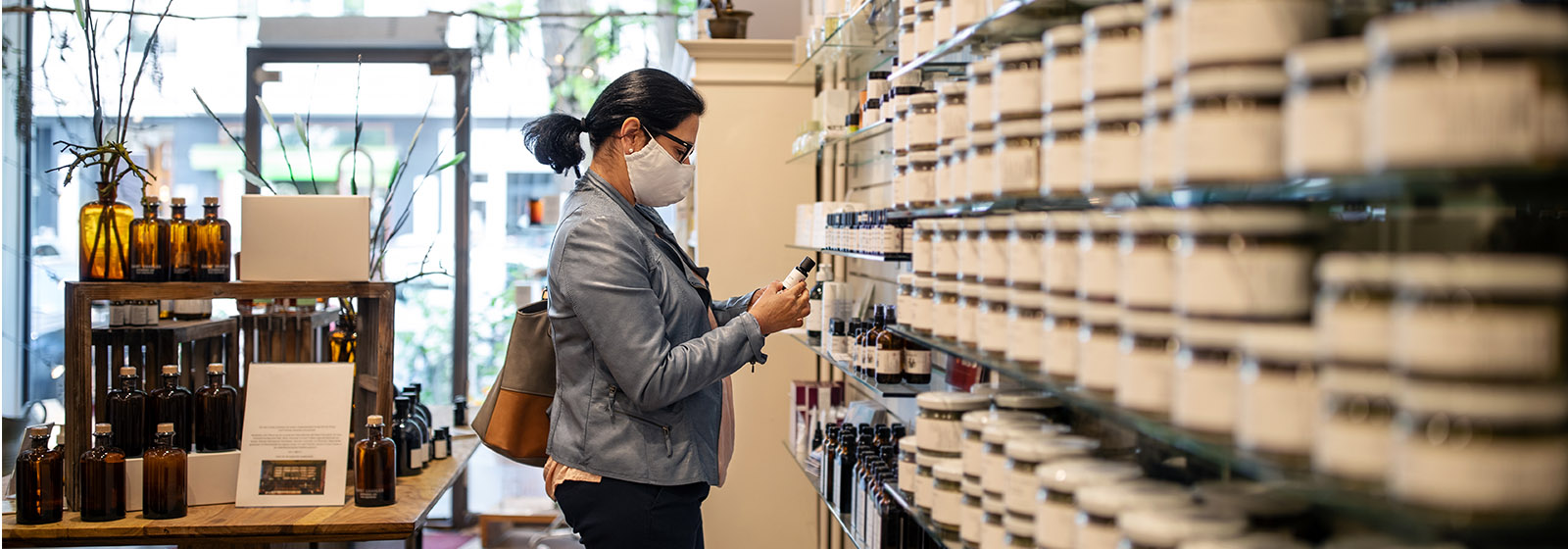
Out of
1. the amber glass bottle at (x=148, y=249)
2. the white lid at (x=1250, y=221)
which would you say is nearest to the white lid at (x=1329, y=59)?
the white lid at (x=1250, y=221)

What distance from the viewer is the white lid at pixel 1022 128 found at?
4.38ft

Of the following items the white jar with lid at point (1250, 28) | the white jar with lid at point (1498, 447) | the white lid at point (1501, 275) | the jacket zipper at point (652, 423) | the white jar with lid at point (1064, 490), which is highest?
the white jar with lid at point (1250, 28)

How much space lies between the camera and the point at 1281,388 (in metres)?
0.86

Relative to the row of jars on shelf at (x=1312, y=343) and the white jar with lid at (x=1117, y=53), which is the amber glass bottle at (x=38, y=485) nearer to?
the row of jars on shelf at (x=1312, y=343)

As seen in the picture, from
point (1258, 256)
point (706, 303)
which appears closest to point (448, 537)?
point (706, 303)

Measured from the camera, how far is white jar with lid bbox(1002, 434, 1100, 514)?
4.35ft

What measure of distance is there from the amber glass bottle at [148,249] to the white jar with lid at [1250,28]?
2823 mm

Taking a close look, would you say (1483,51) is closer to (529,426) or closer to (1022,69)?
(1022,69)

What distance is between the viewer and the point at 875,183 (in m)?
3.28

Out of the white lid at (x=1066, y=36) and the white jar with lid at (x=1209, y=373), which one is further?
the white lid at (x=1066, y=36)

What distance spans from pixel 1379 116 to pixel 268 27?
560 cm

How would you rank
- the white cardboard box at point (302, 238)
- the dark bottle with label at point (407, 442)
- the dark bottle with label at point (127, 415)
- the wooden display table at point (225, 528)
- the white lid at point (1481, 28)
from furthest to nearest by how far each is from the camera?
the dark bottle with label at point (407, 442), the white cardboard box at point (302, 238), the dark bottle with label at point (127, 415), the wooden display table at point (225, 528), the white lid at point (1481, 28)

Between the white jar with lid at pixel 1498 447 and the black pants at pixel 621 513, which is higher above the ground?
the white jar with lid at pixel 1498 447

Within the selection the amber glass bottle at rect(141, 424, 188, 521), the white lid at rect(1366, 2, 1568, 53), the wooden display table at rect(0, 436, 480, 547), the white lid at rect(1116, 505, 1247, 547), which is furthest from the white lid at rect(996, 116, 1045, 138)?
the amber glass bottle at rect(141, 424, 188, 521)
